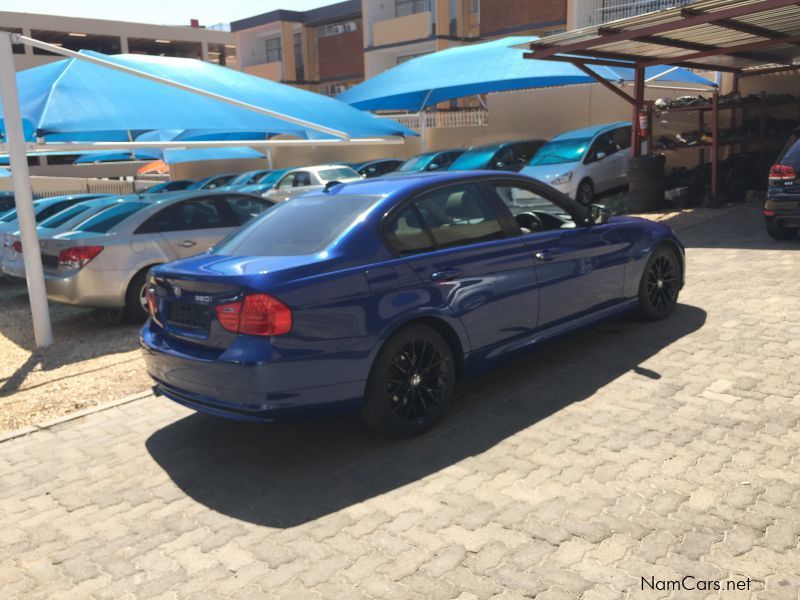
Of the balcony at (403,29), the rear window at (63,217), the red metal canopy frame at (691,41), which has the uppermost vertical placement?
the balcony at (403,29)

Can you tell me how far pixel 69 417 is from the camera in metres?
5.27

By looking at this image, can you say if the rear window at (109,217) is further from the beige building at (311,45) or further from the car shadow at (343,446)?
the beige building at (311,45)

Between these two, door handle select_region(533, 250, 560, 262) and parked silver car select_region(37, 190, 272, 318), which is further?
parked silver car select_region(37, 190, 272, 318)

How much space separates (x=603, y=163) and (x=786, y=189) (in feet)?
18.8

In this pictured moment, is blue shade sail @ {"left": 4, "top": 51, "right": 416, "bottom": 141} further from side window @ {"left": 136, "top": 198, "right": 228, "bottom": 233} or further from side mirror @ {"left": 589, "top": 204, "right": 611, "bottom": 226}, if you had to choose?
side mirror @ {"left": 589, "top": 204, "right": 611, "bottom": 226}

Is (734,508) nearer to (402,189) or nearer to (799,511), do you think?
(799,511)

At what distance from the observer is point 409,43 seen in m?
32.0

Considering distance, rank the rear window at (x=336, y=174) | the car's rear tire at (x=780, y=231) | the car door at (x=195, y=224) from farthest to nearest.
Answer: the rear window at (x=336, y=174) → the car's rear tire at (x=780, y=231) → the car door at (x=195, y=224)

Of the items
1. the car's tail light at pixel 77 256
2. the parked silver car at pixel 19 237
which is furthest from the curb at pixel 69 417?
the parked silver car at pixel 19 237

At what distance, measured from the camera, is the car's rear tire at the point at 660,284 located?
20.0 ft

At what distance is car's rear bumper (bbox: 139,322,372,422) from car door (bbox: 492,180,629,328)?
1701mm

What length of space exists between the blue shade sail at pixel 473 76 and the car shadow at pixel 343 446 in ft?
37.1

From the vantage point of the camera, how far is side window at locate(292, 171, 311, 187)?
17578 mm

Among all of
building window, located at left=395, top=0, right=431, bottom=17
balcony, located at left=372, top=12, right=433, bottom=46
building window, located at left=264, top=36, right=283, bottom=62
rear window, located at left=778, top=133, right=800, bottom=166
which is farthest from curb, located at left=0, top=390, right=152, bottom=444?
building window, located at left=264, top=36, right=283, bottom=62
